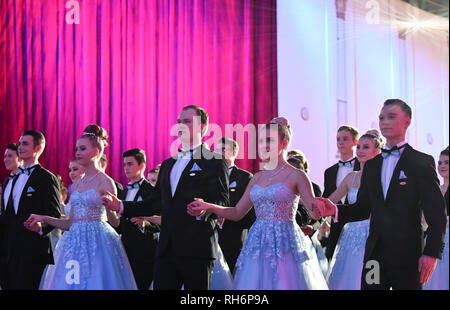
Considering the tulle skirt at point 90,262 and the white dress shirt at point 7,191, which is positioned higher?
the white dress shirt at point 7,191

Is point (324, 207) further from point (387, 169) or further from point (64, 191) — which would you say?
point (64, 191)

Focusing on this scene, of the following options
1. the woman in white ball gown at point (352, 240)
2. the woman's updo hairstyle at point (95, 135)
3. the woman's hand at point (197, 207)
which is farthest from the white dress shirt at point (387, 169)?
the woman's updo hairstyle at point (95, 135)

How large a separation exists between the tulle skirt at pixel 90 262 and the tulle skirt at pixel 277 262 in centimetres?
104

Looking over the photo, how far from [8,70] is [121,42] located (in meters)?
1.51

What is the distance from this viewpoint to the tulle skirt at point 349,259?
5.46 metres

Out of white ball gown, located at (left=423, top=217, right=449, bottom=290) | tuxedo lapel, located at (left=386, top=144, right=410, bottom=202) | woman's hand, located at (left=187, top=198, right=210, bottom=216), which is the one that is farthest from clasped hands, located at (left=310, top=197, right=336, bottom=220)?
white ball gown, located at (left=423, top=217, right=449, bottom=290)

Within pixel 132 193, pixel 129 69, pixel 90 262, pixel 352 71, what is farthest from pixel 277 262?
pixel 352 71

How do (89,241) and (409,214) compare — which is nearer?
(409,214)

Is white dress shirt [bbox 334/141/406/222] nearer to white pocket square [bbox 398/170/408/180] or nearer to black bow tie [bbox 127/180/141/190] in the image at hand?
white pocket square [bbox 398/170/408/180]

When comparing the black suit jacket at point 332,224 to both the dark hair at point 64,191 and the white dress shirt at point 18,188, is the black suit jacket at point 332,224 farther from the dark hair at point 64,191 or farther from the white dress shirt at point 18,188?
the dark hair at point 64,191

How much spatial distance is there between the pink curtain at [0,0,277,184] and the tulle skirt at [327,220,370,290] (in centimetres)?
327

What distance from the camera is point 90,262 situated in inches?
188

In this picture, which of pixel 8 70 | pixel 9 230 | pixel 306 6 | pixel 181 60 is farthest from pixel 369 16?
pixel 9 230

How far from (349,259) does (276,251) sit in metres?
1.59
